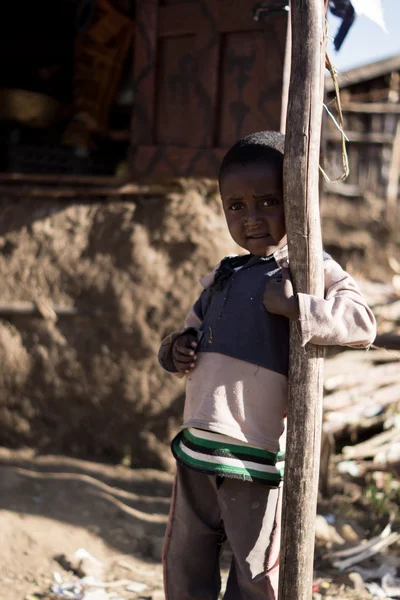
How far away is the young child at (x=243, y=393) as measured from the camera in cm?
185

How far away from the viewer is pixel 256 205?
1854mm

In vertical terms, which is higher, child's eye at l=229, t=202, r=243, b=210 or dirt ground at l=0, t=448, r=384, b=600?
child's eye at l=229, t=202, r=243, b=210

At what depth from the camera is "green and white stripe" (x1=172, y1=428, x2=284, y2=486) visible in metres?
→ 1.87

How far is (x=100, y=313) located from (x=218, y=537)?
222cm

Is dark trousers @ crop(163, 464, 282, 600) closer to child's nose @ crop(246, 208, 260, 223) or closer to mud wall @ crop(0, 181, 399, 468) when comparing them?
child's nose @ crop(246, 208, 260, 223)

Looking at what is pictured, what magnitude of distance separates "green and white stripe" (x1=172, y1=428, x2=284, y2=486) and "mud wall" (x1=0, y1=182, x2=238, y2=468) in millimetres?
1990

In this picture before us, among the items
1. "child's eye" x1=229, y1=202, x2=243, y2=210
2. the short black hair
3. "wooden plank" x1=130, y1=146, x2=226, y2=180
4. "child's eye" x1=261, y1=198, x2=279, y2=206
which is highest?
"wooden plank" x1=130, y1=146, x2=226, y2=180

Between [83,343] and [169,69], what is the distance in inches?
67.0

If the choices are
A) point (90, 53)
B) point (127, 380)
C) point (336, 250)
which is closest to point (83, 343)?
point (127, 380)

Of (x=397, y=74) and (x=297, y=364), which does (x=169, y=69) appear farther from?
(x=397, y=74)

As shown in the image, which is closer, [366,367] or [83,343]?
[83,343]

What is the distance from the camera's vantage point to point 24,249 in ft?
13.8

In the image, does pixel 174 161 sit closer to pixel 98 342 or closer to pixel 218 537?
pixel 98 342

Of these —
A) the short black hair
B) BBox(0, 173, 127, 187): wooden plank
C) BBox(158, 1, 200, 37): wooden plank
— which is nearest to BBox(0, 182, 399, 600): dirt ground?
BBox(0, 173, 127, 187): wooden plank
